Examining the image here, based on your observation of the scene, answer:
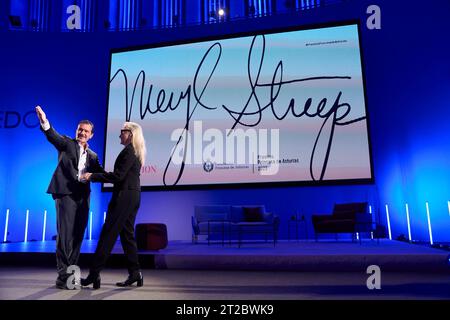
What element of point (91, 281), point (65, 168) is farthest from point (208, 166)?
point (91, 281)

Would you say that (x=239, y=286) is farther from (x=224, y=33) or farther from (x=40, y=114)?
(x=224, y=33)

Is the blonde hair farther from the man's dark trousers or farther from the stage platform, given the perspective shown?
the stage platform

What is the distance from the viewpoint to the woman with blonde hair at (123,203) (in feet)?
8.45

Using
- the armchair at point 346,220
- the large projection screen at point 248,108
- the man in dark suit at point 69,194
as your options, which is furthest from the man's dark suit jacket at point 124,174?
the armchair at point 346,220

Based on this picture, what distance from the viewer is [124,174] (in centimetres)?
260

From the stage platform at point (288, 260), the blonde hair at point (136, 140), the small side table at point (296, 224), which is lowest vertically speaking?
the stage platform at point (288, 260)

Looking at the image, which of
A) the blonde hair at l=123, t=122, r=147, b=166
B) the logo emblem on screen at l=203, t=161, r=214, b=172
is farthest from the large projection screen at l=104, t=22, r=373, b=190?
the blonde hair at l=123, t=122, r=147, b=166

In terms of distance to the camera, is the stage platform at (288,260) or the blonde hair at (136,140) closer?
the blonde hair at (136,140)

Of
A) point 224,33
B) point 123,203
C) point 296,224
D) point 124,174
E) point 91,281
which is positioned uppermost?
point 224,33

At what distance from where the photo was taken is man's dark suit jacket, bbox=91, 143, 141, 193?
257cm

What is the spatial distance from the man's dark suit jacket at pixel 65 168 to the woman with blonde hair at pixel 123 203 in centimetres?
27

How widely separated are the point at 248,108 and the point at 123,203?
13.4ft

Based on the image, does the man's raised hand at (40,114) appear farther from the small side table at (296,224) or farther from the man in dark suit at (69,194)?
the small side table at (296,224)
